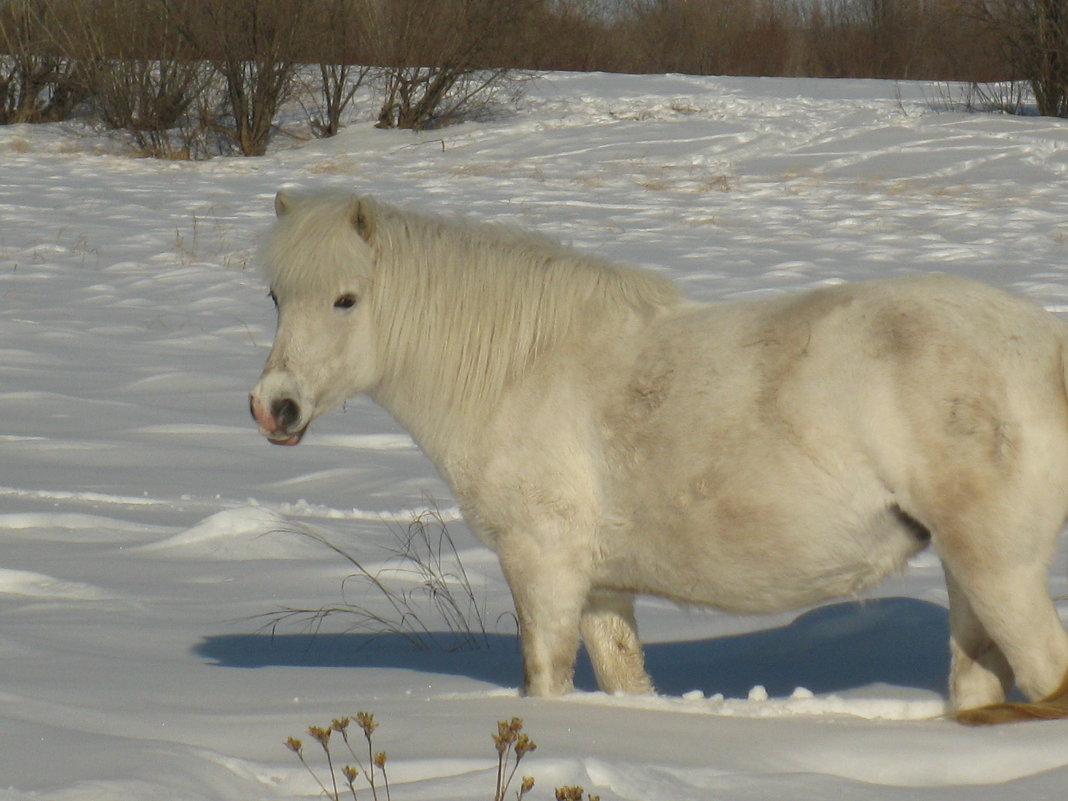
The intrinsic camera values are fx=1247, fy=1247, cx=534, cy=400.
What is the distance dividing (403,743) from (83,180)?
43.0 ft

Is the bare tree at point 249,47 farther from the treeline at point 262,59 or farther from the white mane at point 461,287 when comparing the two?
the white mane at point 461,287

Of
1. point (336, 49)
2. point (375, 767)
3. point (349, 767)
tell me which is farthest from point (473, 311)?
point (336, 49)

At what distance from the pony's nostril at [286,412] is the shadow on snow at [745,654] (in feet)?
2.81

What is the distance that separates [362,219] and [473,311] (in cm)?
36

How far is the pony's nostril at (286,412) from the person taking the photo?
2982mm

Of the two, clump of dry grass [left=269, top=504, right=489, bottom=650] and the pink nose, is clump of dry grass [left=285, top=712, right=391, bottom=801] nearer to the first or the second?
the pink nose

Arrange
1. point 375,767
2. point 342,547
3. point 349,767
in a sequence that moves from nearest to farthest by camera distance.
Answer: point 349,767
point 375,767
point 342,547

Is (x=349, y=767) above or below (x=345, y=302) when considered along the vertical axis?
below

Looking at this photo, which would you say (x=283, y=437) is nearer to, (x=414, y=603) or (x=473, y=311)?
(x=473, y=311)

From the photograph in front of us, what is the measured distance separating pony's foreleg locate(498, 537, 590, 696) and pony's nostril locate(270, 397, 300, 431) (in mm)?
593

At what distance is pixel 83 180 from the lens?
14211 mm

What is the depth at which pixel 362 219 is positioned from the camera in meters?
3.12

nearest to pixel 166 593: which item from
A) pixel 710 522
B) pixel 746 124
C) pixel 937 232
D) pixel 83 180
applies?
pixel 710 522

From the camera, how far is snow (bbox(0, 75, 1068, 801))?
2.32 metres
